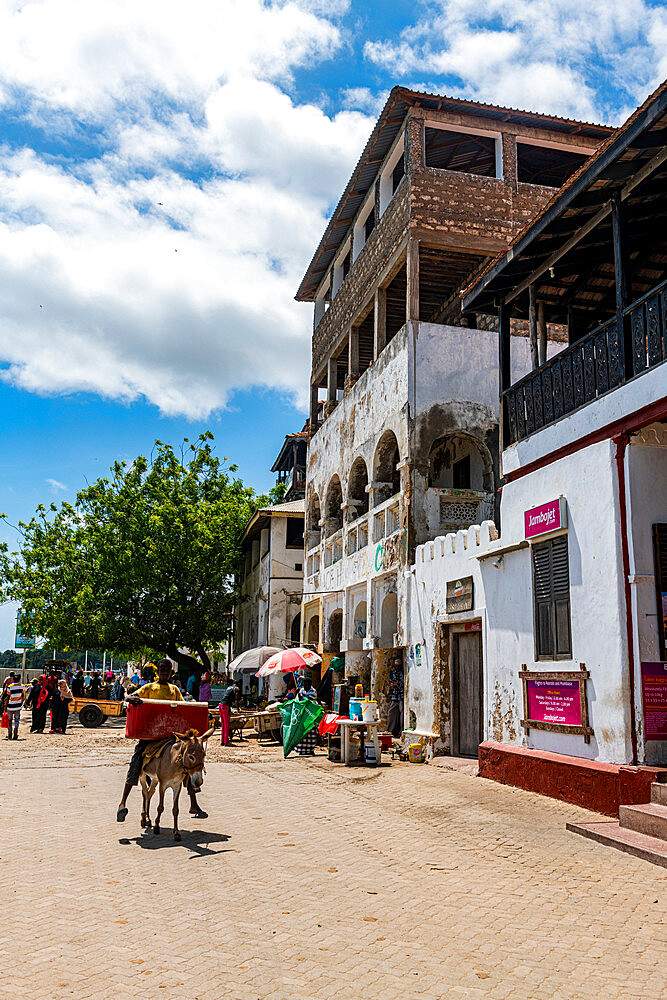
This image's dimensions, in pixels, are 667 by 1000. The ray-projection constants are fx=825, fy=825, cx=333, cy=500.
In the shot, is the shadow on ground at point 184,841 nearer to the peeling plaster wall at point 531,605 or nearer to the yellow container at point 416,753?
the peeling plaster wall at point 531,605

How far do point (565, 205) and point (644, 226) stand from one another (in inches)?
68.6

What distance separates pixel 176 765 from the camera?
8.09 metres

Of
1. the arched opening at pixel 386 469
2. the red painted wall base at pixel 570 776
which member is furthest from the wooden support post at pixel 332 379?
the red painted wall base at pixel 570 776

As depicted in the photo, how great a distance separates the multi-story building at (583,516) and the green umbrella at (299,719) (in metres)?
3.23

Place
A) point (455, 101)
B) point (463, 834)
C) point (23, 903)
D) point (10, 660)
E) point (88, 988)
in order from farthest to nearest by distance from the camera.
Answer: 1. point (10, 660)
2. point (455, 101)
3. point (463, 834)
4. point (23, 903)
5. point (88, 988)

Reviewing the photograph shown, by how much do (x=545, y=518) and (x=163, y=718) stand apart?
5.66 meters

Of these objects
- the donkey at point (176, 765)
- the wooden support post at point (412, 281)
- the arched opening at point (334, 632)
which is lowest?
the donkey at point (176, 765)

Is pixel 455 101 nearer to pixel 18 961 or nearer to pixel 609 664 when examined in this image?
pixel 609 664

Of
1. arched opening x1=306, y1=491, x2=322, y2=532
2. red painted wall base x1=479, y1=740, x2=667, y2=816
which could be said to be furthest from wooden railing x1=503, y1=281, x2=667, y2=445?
arched opening x1=306, y1=491, x2=322, y2=532

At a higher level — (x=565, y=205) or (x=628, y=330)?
(x=565, y=205)

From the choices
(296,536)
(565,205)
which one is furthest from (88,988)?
(296,536)

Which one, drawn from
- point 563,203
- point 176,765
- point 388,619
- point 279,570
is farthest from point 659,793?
point 279,570

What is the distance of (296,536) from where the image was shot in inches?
1339

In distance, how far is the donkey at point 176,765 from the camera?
806 cm
